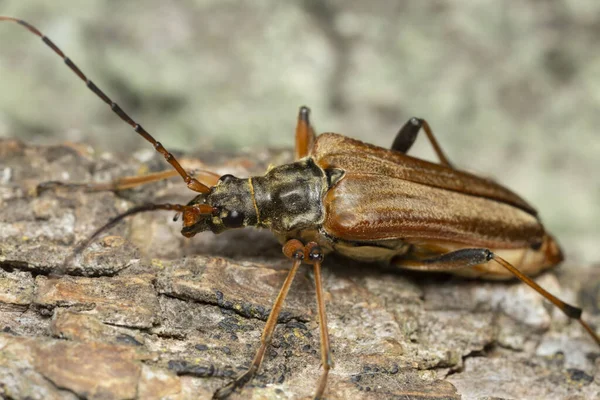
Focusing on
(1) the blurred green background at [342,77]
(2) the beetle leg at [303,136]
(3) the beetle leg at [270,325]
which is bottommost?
(3) the beetle leg at [270,325]

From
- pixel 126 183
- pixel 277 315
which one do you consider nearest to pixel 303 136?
pixel 126 183

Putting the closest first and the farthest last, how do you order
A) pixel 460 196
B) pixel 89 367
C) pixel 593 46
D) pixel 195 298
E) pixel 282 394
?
pixel 89 367 → pixel 282 394 → pixel 195 298 → pixel 460 196 → pixel 593 46

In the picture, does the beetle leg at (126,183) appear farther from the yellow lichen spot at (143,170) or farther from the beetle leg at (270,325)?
the beetle leg at (270,325)

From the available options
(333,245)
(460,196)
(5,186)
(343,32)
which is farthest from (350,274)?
(343,32)

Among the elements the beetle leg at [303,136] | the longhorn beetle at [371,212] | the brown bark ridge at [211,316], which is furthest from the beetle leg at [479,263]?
the beetle leg at [303,136]

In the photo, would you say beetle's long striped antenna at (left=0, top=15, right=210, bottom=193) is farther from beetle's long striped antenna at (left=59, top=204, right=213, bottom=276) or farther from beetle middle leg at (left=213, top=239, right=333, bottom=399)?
beetle middle leg at (left=213, top=239, right=333, bottom=399)

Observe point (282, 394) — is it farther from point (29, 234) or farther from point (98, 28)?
point (98, 28)

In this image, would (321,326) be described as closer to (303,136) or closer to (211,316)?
(211,316)
